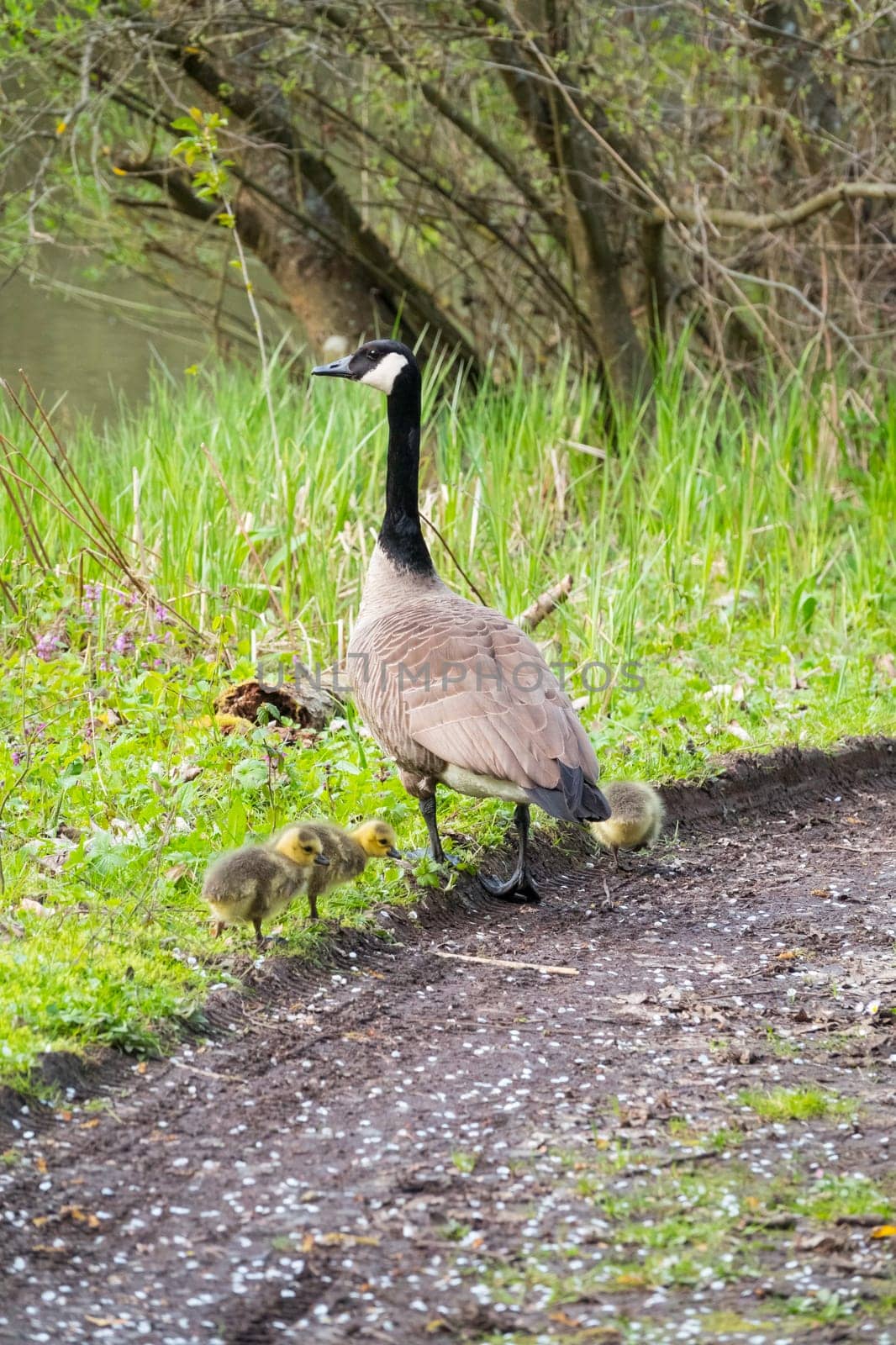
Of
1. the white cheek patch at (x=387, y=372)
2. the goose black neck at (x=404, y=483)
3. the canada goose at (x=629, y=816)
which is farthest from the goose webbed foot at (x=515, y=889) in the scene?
the white cheek patch at (x=387, y=372)

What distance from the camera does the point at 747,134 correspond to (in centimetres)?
1191

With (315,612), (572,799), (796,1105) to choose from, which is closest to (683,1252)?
(796,1105)

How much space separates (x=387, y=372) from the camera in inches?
254

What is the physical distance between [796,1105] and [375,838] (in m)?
1.76

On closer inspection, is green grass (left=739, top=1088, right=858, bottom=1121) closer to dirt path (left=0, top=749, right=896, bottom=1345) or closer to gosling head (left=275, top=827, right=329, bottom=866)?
dirt path (left=0, top=749, right=896, bottom=1345)

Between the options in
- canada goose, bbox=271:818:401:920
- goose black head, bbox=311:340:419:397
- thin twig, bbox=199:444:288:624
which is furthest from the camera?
thin twig, bbox=199:444:288:624

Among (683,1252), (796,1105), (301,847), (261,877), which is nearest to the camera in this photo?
(683,1252)

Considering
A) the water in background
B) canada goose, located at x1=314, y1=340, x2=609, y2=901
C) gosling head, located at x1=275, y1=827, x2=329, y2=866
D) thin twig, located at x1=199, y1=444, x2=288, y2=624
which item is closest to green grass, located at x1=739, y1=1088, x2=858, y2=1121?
canada goose, located at x1=314, y1=340, x2=609, y2=901

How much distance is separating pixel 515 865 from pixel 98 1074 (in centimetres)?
242

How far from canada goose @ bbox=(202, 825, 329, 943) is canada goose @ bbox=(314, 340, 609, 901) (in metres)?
0.72

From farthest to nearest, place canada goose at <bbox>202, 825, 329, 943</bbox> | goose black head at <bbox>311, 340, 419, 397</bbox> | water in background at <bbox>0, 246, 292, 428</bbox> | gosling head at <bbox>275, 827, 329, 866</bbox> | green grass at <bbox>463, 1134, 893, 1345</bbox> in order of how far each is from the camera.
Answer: water in background at <bbox>0, 246, 292, 428</bbox> → goose black head at <bbox>311, 340, 419, 397</bbox> → gosling head at <bbox>275, 827, 329, 866</bbox> → canada goose at <bbox>202, 825, 329, 943</bbox> → green grass at <bbox>463, 1134, 893, 1345</bbox>

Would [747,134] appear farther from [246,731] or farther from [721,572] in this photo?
[246,731]

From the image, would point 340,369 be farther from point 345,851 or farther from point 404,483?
point 345,851

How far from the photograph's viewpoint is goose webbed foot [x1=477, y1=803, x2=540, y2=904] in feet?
17.4
